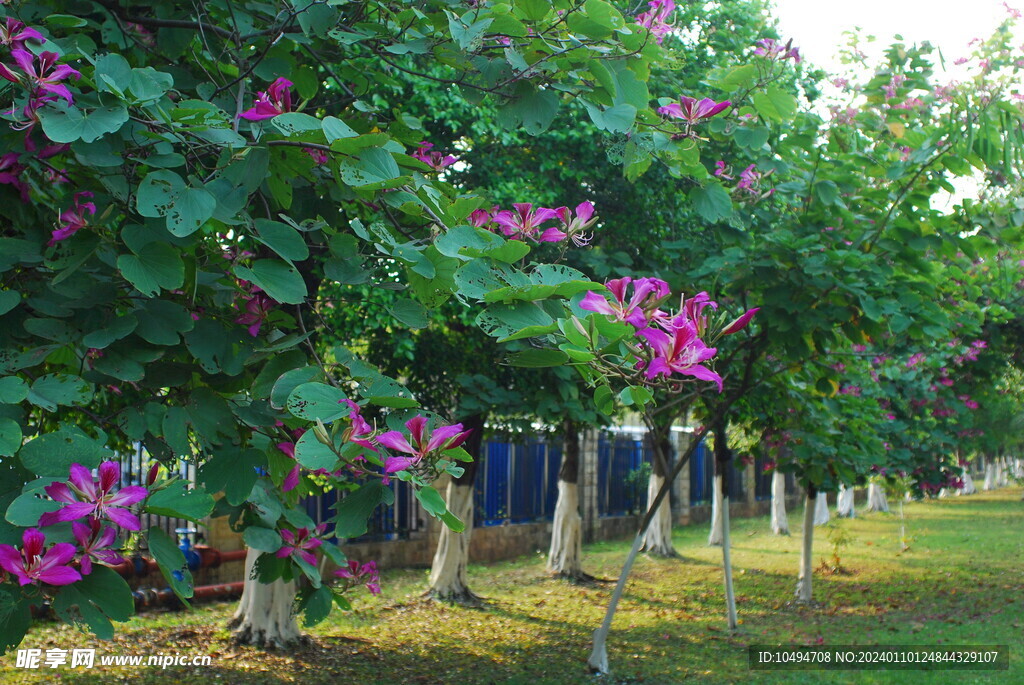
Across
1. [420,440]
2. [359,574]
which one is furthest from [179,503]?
[359,574]

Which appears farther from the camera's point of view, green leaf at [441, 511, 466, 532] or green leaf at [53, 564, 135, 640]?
green leaf at [53, 564, 135, 640]

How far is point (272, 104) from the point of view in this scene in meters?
2.27

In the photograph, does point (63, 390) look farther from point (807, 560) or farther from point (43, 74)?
point (807, 560)

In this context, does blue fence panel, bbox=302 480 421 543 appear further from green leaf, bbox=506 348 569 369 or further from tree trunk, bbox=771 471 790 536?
tree trunk, bbox=771 471 790 536

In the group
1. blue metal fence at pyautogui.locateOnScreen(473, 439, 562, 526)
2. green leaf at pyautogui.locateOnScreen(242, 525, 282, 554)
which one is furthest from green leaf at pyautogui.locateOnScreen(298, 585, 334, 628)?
blue metal fence at pyautogui.locateOnScreen(473, 439, 562, 526)

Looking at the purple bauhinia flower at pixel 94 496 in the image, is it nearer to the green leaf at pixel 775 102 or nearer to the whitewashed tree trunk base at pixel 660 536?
the green leaf at pixel 775 102

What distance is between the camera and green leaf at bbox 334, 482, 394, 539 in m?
1.89

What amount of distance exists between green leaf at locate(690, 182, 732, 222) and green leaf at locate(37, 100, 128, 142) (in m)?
1.83

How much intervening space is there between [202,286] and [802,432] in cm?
726

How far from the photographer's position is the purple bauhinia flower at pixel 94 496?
5.93ft

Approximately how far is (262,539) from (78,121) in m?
1.44

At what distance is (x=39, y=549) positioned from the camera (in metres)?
1.80

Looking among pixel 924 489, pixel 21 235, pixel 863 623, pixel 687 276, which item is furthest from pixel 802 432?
pixel 21 235

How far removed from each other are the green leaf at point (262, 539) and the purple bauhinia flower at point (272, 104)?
136cm
